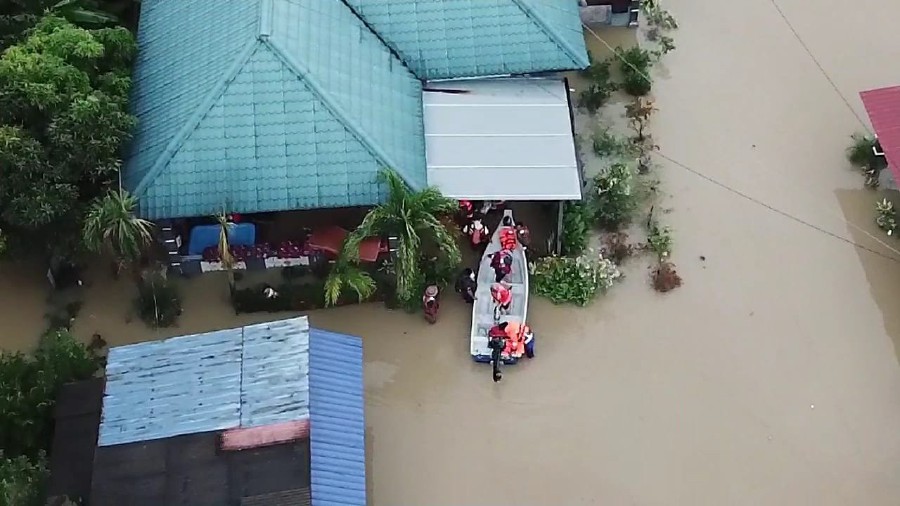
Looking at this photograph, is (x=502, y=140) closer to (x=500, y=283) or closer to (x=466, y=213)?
(x=466, y=213)

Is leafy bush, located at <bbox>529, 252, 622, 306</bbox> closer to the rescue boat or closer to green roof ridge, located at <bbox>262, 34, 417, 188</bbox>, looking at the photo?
the rescue boat

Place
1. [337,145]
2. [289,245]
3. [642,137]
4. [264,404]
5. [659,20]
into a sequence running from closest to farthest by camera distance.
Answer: [264,404]
[337,145]
[289,245]
[642,137]
[659,20]

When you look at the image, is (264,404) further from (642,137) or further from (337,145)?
(642,137)

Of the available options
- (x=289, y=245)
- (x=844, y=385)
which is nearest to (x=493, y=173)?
(x=289, y=245)

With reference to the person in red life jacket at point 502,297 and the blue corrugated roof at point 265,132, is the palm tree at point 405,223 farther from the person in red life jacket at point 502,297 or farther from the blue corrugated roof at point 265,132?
the person in red life jacket at point 502,297

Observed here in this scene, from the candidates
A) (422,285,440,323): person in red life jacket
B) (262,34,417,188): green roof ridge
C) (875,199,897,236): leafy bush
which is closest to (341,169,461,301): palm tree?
(262,34,417,188): green roof ridge

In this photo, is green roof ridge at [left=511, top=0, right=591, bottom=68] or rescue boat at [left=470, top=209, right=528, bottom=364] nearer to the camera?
rescue boat at [left=470, top=209, right=528, bottom=364]
